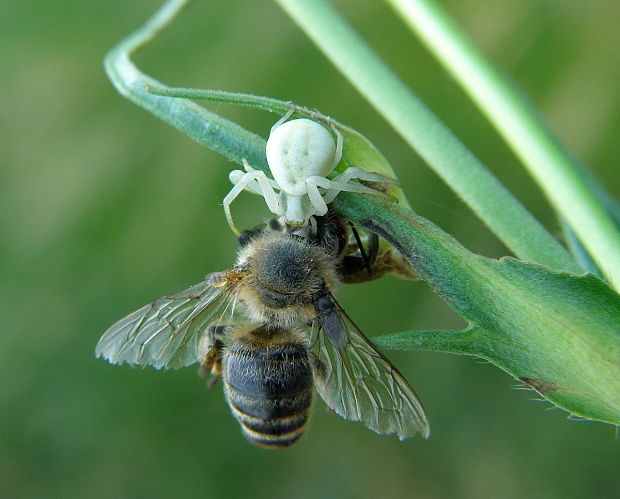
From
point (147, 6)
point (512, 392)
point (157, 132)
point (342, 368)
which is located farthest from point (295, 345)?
point (147, 6)

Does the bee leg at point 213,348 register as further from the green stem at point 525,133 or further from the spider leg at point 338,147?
the green stem at point 525,133

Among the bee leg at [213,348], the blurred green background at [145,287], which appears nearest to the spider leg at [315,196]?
the bee leg at [213,348]

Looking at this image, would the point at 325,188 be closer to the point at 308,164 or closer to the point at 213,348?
the point at 308,164

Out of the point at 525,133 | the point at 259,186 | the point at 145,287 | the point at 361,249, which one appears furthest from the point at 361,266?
the point at 145,287

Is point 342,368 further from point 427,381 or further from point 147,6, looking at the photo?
point 147,6

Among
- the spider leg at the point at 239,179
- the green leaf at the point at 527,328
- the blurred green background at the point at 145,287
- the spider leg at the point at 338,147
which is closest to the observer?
the green leaf at the point at 527,328

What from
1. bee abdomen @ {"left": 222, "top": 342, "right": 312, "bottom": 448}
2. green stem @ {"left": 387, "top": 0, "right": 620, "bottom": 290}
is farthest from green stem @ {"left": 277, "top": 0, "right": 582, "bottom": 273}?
bee abdomen @ {"left": 222, "top": 342, "right": 312, "bottom": 448}
